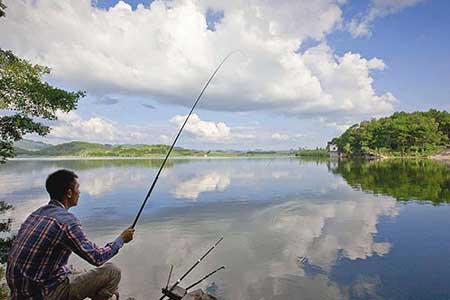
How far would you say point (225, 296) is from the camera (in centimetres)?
812

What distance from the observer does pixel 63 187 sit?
3.33 metres

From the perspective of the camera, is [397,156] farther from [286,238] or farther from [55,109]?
[55,109]

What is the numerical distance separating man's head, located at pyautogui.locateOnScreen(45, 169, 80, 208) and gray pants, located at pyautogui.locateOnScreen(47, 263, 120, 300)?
2.75 feet

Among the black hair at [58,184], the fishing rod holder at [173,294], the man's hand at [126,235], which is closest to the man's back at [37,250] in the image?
the black hair at [58,184]

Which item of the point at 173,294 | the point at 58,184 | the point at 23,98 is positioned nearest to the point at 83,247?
the point at 58,184

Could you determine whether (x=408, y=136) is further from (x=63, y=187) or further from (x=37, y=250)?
(x=37, y=250)

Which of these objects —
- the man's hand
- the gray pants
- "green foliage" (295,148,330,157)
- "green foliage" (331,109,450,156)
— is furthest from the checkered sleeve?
"green foliage" (295,148,330,157)

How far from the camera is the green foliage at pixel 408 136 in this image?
9319 cm

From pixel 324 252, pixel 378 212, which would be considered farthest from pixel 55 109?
pixel 378 212

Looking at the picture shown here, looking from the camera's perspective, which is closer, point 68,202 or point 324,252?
point 68,202

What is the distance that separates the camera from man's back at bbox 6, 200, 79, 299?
2.95m

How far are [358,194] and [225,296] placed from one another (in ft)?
67.1

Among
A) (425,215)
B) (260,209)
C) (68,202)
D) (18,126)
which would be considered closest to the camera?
(68,202)

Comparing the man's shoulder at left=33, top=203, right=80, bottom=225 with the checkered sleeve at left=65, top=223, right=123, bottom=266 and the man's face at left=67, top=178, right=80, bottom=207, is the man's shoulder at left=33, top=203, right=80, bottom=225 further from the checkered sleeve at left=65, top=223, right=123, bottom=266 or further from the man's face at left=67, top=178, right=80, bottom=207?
the man's face at left=67, top=178, right=80, bottom=207
